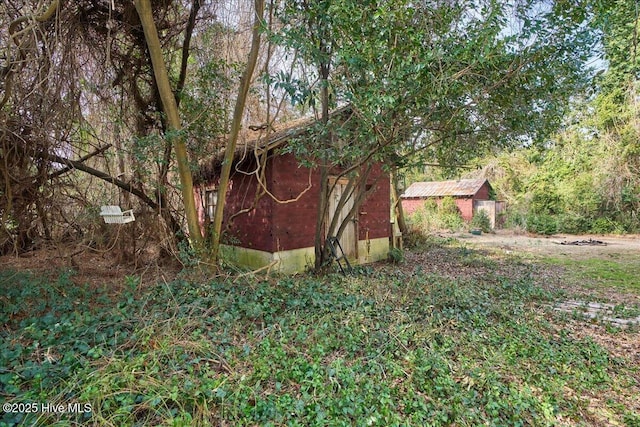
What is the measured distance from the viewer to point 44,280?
169 inches

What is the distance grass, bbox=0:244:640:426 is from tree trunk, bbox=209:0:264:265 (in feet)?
3.61

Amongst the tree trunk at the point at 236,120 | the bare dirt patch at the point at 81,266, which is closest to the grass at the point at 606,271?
the tree trunk at the point at 236,120

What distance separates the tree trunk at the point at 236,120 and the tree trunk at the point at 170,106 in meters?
0.28

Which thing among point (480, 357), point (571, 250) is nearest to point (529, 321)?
point (480, 357)

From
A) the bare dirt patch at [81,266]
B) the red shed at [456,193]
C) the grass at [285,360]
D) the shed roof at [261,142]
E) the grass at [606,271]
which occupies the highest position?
the shed roof at [261,142]

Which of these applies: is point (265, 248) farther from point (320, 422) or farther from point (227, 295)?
point (320, 422)

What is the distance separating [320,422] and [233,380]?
0.74 meters

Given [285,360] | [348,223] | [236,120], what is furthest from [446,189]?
[285,360]

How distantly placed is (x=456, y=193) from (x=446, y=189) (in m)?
1.12

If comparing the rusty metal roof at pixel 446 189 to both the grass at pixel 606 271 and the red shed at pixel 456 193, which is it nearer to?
the red shed at pixel 456 193

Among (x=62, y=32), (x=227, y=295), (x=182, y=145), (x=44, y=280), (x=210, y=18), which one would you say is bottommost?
(x=227, y=295)

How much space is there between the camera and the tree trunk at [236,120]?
4.45m

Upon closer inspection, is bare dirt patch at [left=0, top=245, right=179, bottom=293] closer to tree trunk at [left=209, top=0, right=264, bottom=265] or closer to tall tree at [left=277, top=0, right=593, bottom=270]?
tree trunk at [left=209, top=0, right=264, bottom=265]

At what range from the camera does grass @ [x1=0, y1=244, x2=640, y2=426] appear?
86.1 inches
